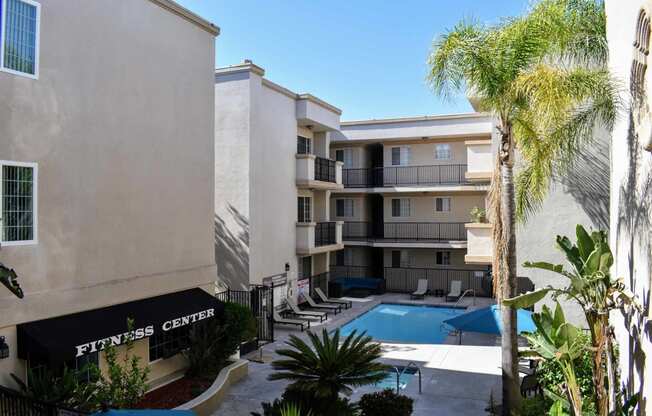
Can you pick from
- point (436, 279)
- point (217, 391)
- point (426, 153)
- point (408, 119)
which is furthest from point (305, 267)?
point (217, 391)

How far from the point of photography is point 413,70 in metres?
13.5

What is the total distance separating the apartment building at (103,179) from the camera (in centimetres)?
990

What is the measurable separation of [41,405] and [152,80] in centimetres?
810

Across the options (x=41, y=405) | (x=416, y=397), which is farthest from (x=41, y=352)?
(x=416, y=397)

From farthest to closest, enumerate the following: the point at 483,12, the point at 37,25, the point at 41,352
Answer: the point at 483,12
the point at 37,25
the point at 41,352

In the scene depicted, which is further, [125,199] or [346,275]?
[346,275]

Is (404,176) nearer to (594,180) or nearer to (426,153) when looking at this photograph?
(426,153)

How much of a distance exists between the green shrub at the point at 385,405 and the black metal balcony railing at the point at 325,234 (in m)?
15.8

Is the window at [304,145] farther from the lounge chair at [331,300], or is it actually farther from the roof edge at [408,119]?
the lounge chair at [331,300]

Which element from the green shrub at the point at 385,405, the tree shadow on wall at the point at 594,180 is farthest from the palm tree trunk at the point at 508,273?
the tree shadow on wall at the point at 594,180

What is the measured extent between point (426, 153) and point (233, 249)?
48.9 feet

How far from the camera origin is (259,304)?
62.3ft

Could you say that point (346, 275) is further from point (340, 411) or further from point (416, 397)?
point (340, 411)

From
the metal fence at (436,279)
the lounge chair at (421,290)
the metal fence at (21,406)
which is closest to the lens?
the metal fence at (21,406)
